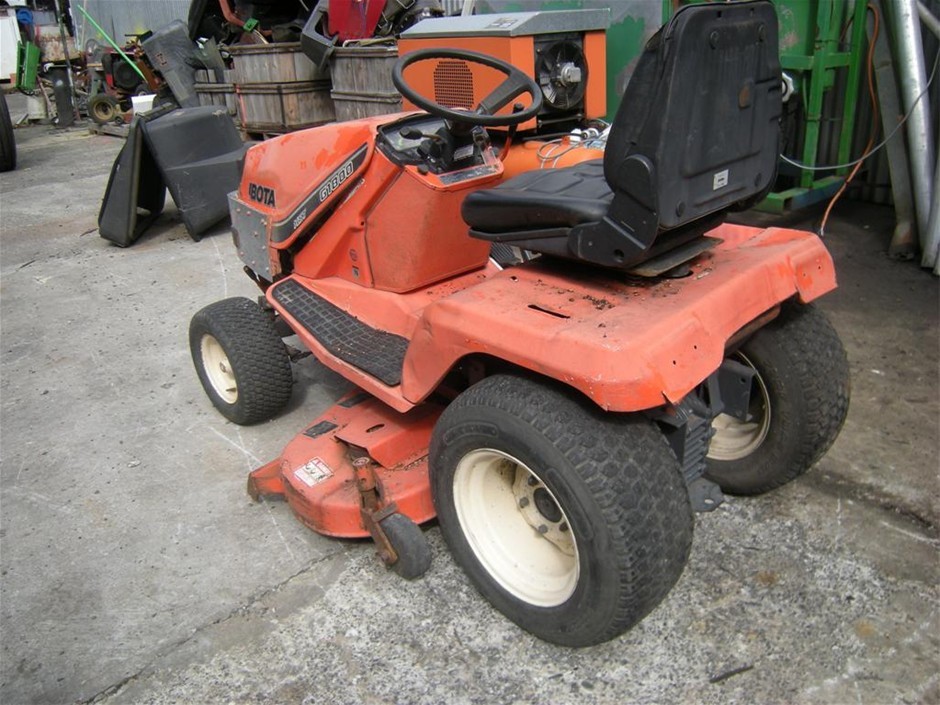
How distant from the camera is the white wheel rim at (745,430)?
2488 mm

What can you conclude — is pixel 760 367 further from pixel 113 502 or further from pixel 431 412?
pixel 113 502

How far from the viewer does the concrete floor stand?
6.77ft

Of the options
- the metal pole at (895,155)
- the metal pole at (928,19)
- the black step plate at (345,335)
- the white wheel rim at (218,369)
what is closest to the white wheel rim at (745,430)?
the black step plate at (345,335)

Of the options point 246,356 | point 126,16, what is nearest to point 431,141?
point 246,356

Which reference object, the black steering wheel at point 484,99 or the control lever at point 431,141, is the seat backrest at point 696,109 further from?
the control lever at point 431,141

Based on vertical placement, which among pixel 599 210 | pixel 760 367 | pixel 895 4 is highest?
pixel 895 4

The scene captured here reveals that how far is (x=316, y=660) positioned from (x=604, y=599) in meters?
0.82

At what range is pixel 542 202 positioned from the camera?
2082mm

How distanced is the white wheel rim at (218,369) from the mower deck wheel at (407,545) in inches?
50.6

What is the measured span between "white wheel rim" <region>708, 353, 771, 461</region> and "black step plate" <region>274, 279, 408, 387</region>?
1.06m

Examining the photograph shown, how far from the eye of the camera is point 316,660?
2.16 meters

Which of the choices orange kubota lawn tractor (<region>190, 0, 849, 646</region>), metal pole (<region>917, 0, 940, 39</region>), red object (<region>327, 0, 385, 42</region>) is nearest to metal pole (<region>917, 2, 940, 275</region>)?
Answer: metal pole (<region>917, 0, 940, 39</region>)

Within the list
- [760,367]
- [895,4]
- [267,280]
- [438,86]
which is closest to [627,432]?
[760,367]

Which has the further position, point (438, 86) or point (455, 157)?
point (438, 86)
